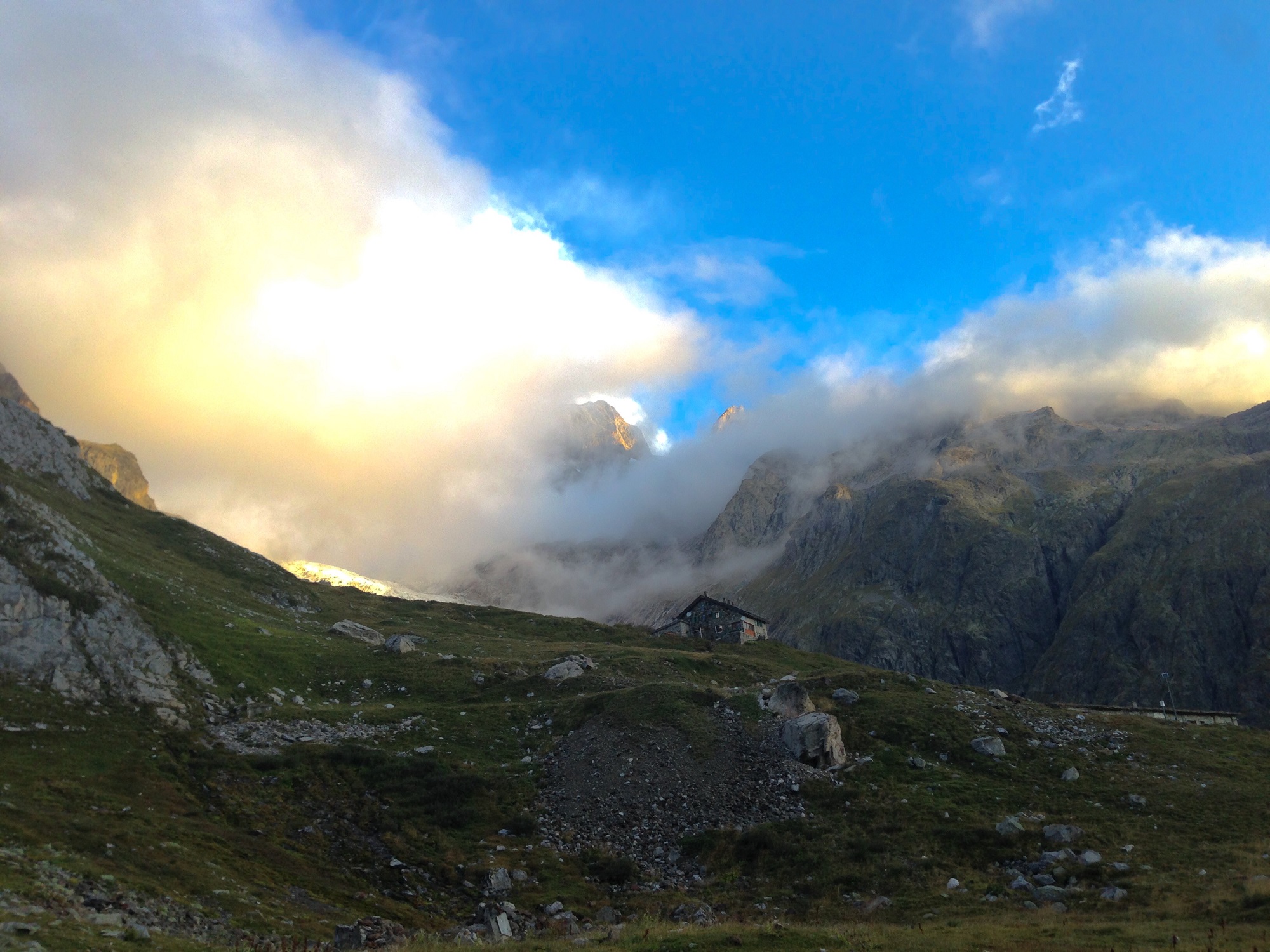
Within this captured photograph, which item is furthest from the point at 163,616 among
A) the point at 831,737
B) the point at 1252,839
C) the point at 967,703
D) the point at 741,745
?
the point at 1252,839

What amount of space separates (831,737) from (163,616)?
186 ft

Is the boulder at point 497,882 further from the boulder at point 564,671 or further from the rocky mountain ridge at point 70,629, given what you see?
the boulder at point 564,671

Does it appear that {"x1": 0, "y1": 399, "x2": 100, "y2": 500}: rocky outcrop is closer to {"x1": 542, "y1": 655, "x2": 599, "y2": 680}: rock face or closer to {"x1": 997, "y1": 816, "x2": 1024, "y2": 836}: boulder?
{"x1": 542, "y1": 655, "x2": 599, "y2": 680}: rock face

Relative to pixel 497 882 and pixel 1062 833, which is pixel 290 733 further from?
pixel 1062 833

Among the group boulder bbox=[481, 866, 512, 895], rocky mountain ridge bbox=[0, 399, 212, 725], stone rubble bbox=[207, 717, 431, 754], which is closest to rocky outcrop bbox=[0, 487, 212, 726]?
rocky mountain ridge bbox=[0, 399, 212, 725]

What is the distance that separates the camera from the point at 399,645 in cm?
8319

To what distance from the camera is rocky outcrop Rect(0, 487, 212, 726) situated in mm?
53406

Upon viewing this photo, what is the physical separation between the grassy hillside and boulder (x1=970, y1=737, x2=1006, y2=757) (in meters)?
0.86

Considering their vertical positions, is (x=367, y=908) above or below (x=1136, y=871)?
below

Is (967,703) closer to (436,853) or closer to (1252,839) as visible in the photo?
(1252,839)

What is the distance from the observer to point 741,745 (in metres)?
53.6

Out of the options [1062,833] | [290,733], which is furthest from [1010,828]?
[290,733]

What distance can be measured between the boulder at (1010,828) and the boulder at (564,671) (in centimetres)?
4132

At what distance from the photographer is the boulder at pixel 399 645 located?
8225 cm
